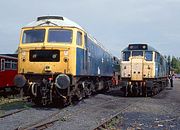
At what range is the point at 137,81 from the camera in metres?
22.2

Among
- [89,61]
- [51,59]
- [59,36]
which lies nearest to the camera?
[51,59]

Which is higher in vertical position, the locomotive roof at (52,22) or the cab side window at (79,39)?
the locomotive roof at (52,22)

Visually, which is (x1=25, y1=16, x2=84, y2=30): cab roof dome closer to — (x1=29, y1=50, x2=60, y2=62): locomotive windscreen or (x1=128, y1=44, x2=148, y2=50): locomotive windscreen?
(x1=29, y1=50, x2=60, y2=62): locomotive windscreen

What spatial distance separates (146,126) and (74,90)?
4915 millimetres

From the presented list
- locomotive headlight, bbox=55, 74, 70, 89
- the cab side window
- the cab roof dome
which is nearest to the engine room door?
the cab side window

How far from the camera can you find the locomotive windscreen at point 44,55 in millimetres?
14094

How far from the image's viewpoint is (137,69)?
2222 centimetres

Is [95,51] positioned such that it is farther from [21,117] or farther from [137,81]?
[21,117]

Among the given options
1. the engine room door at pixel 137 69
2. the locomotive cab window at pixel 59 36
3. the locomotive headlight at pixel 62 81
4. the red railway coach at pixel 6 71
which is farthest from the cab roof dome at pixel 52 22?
the engine room door at pixel 137 69

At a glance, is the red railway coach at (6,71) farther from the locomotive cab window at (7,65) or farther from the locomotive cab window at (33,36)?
the locomotive cab window at (33,36)

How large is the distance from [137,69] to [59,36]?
8830mm

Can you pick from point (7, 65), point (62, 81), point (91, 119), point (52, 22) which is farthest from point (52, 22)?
point (7, 65)

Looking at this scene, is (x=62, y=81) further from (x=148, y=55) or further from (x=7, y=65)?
(x=148, y=55)

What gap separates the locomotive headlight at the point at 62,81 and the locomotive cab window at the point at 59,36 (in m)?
1.69
